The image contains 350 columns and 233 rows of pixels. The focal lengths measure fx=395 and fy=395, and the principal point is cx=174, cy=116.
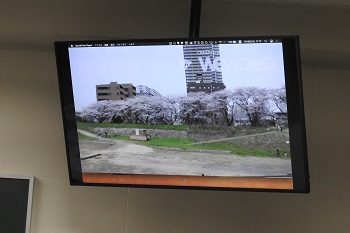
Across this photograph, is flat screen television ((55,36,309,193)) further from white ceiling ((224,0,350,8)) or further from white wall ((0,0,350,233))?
white ceiling ((224,0,350,8))

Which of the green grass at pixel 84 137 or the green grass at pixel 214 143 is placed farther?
the green grass at pixel 84 137

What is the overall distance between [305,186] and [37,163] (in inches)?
63.2

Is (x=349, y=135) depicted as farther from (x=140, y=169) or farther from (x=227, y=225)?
(x=140, y=169)

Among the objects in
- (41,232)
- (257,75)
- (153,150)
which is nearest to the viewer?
(257,75)

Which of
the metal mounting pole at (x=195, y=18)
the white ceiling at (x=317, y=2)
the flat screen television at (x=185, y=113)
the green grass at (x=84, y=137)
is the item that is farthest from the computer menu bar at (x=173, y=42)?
the white ceiling at (x=317, y=2)

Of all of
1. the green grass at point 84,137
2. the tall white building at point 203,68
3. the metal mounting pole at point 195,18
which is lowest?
the green grass at point 84,137

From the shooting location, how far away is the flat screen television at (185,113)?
76.2 inches

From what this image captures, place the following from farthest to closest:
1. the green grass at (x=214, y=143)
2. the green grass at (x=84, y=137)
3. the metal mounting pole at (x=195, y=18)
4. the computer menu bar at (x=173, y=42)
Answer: the metal mounting pole at (x=195, y=18), the green grass at (x=84, y=137), the green grass at (x=214, y=143), the computer menu bar at (x=173, y=42)

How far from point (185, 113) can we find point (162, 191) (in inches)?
27.1

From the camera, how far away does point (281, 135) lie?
197cm

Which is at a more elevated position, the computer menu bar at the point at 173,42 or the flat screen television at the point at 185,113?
the computer menu bar at the point at 173,42

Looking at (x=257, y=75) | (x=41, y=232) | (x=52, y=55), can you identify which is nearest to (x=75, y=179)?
(x=41, y=232)

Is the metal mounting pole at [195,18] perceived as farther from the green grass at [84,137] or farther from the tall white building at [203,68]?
the green grass at [84,137]

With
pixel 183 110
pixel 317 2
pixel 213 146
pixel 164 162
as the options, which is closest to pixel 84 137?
pixel 164 162
